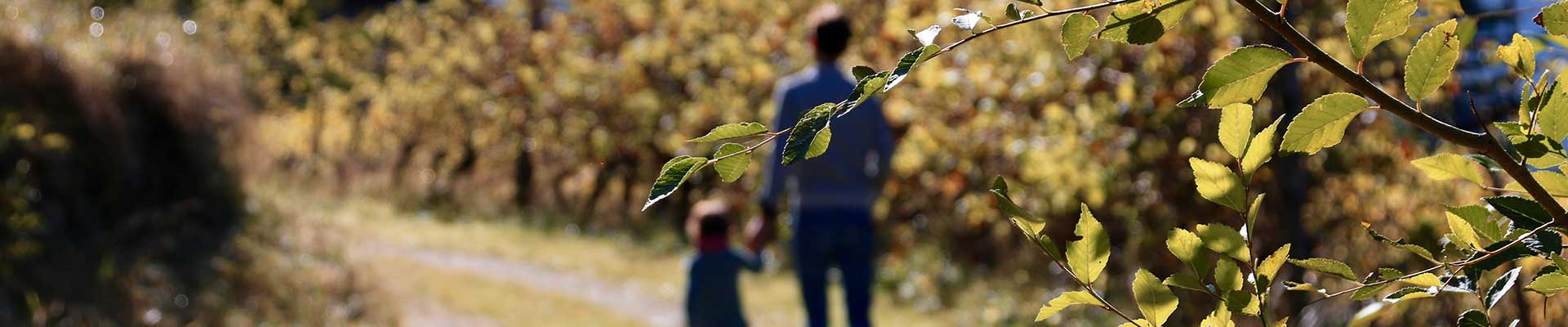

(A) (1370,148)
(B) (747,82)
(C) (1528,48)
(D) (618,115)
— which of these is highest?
(C) (1528,48)

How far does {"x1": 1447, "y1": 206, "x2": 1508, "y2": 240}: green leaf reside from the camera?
134 cm

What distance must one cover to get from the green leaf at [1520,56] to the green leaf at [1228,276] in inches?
11.5

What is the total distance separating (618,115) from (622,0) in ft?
3.02

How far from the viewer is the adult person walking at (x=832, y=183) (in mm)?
5637

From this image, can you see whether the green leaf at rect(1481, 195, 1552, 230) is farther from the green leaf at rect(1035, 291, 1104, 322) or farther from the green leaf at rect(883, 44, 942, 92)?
the green leaf at rect(883, 44, 942, 92)

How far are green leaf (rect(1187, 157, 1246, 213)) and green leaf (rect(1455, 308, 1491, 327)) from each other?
0.71 ft

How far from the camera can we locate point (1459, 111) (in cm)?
510

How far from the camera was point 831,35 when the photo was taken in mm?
5652

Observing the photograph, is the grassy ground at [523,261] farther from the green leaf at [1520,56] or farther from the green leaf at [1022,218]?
the green leaf at [1520,56]

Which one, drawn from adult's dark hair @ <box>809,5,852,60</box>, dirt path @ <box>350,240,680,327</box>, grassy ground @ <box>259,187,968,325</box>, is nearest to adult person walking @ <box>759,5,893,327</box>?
adult's dark hair @ <box>809,5,852,60</box>

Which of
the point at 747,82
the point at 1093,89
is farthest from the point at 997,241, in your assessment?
the point at 1093,89

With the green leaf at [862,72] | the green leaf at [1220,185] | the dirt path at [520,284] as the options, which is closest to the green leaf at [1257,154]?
the green leaf at [1220,185]

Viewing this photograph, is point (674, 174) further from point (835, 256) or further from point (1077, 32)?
point (835, 256)

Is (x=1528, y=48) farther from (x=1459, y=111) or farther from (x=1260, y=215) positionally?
(x=1260, y=215)
